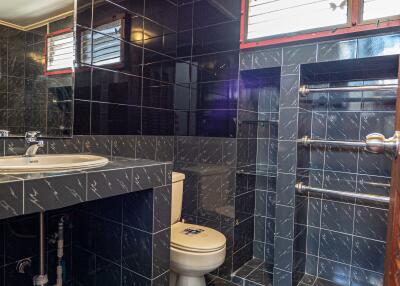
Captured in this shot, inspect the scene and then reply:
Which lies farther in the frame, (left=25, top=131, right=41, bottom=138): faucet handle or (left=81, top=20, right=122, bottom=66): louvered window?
(left=81, top=20, right=122, bottom=66): louvered window

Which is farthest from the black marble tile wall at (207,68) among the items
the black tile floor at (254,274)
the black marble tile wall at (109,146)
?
the black tile floor at (254,274)

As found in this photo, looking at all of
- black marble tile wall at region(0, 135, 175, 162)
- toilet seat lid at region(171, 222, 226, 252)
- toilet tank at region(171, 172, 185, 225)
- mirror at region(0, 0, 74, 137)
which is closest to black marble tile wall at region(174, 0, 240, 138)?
black marble tile wall at region(0, 135, 175, 162)

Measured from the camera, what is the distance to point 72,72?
1.72m

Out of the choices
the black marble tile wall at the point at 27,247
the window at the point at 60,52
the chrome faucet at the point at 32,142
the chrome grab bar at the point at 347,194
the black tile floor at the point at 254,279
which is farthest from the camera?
the black tile floor at the point at 254,279

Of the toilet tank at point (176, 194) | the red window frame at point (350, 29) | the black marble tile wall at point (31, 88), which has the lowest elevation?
the toilet tank at point (176, 194)

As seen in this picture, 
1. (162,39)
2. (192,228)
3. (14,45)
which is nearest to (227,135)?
(192,228)

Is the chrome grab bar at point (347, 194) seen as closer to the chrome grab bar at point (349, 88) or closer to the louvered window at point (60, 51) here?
the chrome grab bar at point (349, 88)

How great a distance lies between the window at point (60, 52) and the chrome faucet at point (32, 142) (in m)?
0.40

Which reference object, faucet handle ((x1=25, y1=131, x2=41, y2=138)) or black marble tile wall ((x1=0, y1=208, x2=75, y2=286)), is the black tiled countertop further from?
black marble tile wall ((x1=0, y1=208, x2=75, y2=286))

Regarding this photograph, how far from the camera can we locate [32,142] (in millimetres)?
1461

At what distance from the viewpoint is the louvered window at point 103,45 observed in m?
1.80

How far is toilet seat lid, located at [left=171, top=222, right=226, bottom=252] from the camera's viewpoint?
1.78m

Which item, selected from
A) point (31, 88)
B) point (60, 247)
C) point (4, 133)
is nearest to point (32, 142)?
point (4, 133)

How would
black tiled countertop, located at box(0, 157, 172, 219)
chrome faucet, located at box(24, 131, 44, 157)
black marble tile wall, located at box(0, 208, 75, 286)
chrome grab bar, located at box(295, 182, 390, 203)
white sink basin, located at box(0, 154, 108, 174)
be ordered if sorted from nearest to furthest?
1. black tiled countertop, located at box(0, 157, 172, 219)
2. white sink basin, located at box(0, 154, 108, 174)
3. chrome faucet, located at box(24, 131, 44, 157)
4. black marble tile wall, located at box(0, 208, 75, 286)
5. chrome grab bar, located at box(295, 182, 390, 203)
